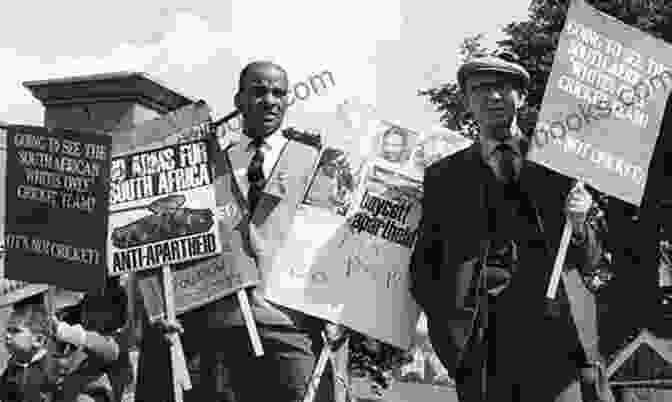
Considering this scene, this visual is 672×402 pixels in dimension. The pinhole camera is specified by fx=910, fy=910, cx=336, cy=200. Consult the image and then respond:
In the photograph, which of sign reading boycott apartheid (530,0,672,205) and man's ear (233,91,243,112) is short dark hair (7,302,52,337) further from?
sign reading boycott apartheid (530,0,672,205)

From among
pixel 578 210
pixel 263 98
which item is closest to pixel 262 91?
pixel 263 98

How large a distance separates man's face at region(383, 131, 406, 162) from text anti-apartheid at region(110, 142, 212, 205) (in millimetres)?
846

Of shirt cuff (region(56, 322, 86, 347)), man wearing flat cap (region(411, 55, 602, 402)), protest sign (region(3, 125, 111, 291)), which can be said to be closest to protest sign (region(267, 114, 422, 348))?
man wearing flat cap (region(411, 55, 602, 402))

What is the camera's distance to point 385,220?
423cm

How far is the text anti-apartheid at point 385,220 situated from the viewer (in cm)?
421

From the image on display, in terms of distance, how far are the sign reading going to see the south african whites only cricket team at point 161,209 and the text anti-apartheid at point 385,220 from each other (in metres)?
0.68

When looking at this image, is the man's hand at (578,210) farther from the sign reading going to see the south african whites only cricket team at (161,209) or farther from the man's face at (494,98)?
the sign reading going to see the south african whites only cricket team at (161,209)

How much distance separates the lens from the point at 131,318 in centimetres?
443

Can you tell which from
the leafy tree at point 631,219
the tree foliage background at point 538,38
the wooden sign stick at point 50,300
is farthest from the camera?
the tree foliage background at point 538,38

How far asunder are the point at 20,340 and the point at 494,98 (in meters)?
3.20

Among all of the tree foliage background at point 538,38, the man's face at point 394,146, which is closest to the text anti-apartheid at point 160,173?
the man's face at point 394,146

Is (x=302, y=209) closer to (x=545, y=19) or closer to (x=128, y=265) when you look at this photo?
(x=128, y=265)

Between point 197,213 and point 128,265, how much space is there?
1.30 feet

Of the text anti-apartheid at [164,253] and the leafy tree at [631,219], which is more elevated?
the leafy tree at [631,219]
